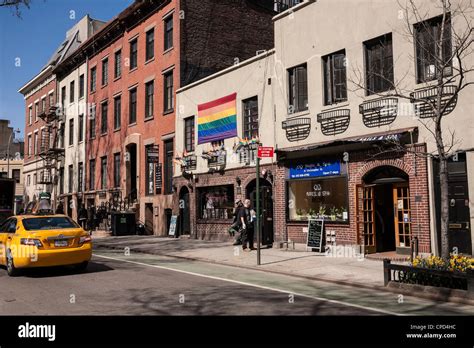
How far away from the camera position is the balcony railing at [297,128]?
16.8m

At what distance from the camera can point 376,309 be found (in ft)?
25.0

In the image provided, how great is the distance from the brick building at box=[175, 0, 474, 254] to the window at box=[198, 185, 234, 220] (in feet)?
0.55

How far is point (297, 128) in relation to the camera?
56.2 ft

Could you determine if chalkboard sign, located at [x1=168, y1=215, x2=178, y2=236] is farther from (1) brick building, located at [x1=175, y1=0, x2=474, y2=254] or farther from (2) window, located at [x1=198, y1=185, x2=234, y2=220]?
(1) brick building, located at [x1=175, y1=0, x2=474, y2=254]

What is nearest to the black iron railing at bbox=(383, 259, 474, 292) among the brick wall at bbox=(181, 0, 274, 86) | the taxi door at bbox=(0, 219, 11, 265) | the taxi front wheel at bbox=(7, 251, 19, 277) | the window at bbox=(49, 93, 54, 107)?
the taxi front wheel at bbox=(7, 251, 19, 277)

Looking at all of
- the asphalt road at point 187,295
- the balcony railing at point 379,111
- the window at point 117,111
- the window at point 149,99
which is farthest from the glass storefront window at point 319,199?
the window at point 117,111

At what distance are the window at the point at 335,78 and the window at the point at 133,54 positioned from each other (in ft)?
51.9

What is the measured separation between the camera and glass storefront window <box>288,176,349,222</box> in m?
15.9

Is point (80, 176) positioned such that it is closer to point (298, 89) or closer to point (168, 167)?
point (168, 167)

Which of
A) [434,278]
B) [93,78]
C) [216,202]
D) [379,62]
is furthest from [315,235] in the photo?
[93,78]

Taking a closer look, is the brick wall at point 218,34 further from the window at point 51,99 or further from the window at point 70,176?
the window at point 51,99
